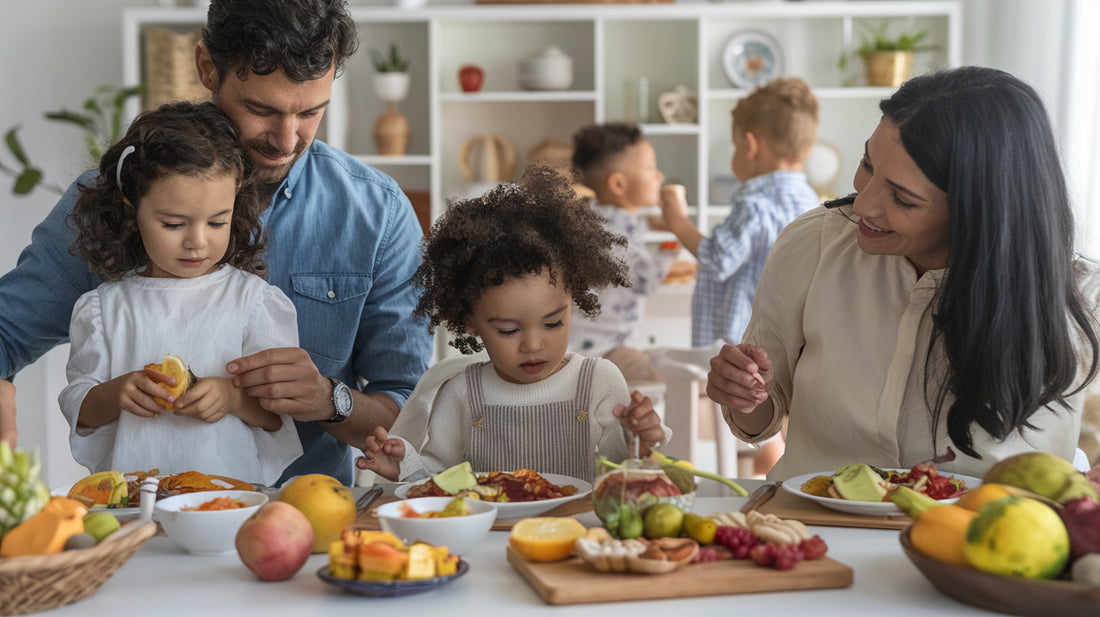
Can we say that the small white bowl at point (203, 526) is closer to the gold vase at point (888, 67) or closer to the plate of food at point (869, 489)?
the plate of food at point (869, 489)

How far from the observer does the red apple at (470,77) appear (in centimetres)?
462

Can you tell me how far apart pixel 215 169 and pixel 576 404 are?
2.19 feet

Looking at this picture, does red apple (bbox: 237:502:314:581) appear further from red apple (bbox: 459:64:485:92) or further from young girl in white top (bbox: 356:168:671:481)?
red apple (bbox: 459:64:485:92)

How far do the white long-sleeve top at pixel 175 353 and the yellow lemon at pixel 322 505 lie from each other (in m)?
0.49

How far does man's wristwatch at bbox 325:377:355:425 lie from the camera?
65.1 inches

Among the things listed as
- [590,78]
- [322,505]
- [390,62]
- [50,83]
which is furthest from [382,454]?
[50,83]

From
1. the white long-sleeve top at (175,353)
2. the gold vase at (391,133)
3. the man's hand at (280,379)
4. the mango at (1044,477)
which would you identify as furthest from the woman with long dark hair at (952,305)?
the gold vase at (391,133)

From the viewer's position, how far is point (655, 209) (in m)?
4.33

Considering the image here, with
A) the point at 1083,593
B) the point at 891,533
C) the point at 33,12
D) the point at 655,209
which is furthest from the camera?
the point at 33,12

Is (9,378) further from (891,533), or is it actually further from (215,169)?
(891,533)

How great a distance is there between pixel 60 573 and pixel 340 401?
750 millimetres

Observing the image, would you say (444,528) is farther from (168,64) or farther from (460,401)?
(168,64)

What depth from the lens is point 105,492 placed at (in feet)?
4.24

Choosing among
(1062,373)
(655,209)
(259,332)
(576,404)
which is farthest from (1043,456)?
(655,209)
